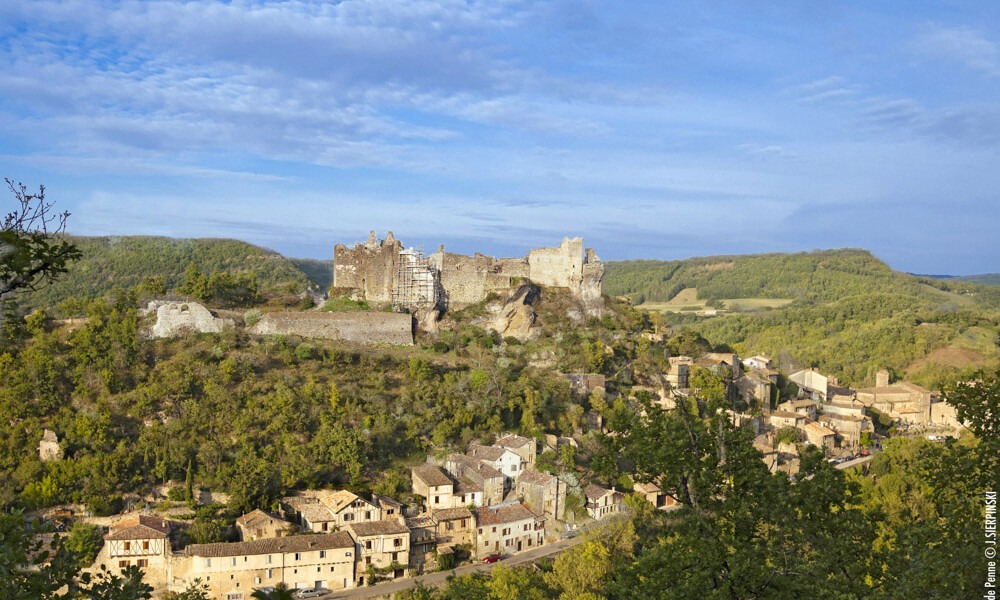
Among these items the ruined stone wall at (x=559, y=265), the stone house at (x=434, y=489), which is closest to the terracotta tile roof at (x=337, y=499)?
the stone house at (x=434, y=489)

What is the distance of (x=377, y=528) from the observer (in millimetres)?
21391

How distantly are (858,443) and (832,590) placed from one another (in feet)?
105

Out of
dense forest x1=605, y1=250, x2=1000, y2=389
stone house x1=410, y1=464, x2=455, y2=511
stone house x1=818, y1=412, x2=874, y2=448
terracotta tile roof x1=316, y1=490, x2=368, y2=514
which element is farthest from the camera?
dense forest x1=605, y1=250, x2=1000, y2=389

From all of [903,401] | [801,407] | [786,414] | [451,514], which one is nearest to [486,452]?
[451,514]

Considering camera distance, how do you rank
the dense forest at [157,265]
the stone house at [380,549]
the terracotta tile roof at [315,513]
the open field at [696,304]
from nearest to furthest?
1. the stone house at [380,549]
2. the terracotta tile roof at [315,513]
3. the dense forest at [157,265]
4. the open field at [696,304]

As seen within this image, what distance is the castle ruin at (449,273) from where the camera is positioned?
111 feet

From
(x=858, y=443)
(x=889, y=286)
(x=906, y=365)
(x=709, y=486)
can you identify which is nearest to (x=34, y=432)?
(x=709, y=486)

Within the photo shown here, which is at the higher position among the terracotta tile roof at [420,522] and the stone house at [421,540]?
the terracotta tile roof at [420,522]

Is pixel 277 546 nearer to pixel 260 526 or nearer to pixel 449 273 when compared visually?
pixel 260 526

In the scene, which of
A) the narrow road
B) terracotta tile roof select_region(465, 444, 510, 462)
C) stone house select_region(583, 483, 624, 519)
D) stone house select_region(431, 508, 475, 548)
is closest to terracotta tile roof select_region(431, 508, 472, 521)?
stone house select_region(431, 508, 475, 548)

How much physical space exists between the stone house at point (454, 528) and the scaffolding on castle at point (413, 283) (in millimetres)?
12700

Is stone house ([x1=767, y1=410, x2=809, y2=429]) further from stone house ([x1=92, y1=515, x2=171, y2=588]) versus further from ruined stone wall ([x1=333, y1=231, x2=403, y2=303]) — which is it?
stone house ([x1=92, y1=515, x2=171, y2=588])

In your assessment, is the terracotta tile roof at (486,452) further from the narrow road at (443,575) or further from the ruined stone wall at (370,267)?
the ruined stone wall at (370,267)

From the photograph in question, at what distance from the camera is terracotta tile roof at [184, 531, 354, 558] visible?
63.8ft
